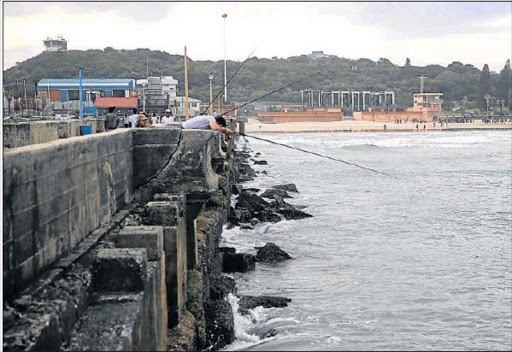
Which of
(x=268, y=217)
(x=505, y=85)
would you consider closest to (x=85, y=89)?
(x=268, y=217)

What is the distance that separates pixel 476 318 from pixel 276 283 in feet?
12.1

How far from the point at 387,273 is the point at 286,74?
5546 inches

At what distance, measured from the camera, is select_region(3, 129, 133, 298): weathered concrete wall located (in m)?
4.98

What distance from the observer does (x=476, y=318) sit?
11789mm

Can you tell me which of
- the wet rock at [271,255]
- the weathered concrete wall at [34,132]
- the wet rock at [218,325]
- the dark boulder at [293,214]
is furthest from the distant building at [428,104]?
the wet rock at [218,325]

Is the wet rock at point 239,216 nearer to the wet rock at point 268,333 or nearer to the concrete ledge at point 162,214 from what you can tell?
the wet rock at point 268,333

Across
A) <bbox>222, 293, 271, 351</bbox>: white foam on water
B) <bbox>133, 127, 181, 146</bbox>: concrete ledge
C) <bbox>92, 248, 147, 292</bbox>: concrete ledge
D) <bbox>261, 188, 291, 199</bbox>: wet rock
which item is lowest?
<bbox>261, 188, 291, 199</bbox>: wet rock

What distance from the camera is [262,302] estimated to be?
12.0 m

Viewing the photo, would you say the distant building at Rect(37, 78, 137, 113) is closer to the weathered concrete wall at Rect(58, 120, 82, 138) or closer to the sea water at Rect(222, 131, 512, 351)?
the sea water at Rect(222, 131, 512, 351)

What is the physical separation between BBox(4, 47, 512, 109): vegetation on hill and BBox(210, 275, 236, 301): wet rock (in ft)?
278

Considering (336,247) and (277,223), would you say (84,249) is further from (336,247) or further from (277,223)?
(277,223)

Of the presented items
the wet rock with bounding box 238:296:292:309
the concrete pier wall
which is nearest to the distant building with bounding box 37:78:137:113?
the wet rock with bounding box 238:296:292:309

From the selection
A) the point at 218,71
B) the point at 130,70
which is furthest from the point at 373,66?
the point at 130,70

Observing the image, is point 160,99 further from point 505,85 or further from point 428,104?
point 505,85
